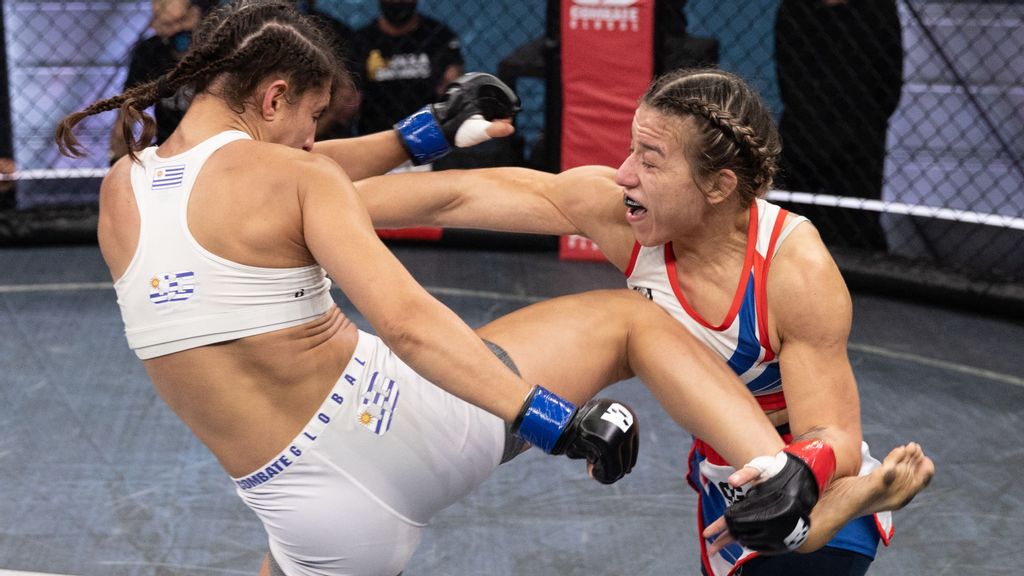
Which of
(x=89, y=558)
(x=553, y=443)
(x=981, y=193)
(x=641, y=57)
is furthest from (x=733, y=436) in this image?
(x=981, y=193)

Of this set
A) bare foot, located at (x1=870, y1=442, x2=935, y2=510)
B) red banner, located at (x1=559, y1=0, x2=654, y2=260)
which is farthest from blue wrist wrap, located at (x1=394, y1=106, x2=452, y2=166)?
red banner, located at (x1=559, y1=0, x2=654, y2=260)

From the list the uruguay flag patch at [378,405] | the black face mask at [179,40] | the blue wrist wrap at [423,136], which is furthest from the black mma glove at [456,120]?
the black face mask at [179,40]

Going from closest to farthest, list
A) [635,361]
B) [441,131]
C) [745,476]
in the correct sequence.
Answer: [745,476], [635,361], [441,131]

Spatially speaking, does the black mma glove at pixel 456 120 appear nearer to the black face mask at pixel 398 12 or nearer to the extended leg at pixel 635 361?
the extended leg at pixel 635 361

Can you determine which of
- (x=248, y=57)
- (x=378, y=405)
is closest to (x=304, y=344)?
(x=378, y=405)

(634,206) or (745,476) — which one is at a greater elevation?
(634,206)

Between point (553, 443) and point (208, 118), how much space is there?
641 millimetres

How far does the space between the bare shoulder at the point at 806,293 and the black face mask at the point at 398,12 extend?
3.39 m

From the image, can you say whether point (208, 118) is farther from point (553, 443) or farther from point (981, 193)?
point (981, 193)

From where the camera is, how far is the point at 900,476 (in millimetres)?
1655

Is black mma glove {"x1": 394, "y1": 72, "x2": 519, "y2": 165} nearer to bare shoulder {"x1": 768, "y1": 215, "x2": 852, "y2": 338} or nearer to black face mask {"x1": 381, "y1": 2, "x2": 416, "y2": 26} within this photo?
bare shoulder {"x1": 768, "y1": 215, "x2": 852, "y2": 338}

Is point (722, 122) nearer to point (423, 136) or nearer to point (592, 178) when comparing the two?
point (592, 178)

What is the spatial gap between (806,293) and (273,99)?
2.79ft

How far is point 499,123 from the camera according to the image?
6.69ft
